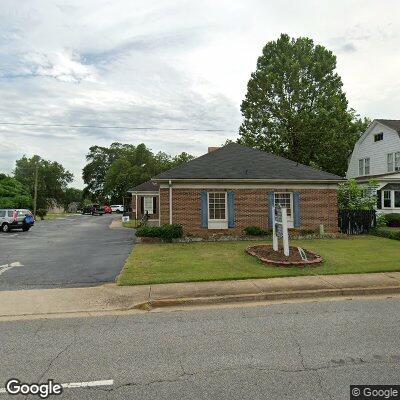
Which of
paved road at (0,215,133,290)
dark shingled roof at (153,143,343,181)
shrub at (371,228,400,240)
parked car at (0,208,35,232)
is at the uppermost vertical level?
dark shingled roof at (153,143,343,181)

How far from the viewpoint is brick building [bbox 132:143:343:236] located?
20.2 metres

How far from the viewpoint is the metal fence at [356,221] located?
21859 millimetres

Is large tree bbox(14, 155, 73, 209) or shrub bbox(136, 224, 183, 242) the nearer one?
shrub bbox(136, 224, 183, 242)

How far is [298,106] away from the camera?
38.8 meters

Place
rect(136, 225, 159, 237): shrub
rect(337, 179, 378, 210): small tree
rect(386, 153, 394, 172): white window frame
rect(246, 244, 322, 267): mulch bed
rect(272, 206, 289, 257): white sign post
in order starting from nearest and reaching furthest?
rect(246, 244, 322, 267): mulch bed, rect(272, 206, 289, 257): white sign post, rect(136, 225, 159, 237): shrub, rect(337, 179, 378, 210): small tree, rect(386, 153, 394, 172): white window frame

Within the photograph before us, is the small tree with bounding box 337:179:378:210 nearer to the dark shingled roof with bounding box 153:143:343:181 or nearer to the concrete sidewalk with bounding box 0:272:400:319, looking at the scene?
the dark shingled roof with bounding box 153:143:343:181

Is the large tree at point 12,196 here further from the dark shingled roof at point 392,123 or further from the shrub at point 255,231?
the dark shingled roof at point 392,123

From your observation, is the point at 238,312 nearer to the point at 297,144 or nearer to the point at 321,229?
the point at 321,229

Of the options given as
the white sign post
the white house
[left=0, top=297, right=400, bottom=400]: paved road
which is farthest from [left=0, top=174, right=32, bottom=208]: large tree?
[left=0, top=297, right=400, bottom=400]: paved road

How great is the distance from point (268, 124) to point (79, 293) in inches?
1297

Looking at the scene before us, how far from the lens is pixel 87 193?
323 ft

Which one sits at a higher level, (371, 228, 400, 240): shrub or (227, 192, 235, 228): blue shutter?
(227, 192, 235, 228): blue shutter

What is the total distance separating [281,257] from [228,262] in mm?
1794

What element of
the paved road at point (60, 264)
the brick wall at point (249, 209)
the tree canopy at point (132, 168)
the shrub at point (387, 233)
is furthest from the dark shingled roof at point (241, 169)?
the tree canopy at point (132, 168)
